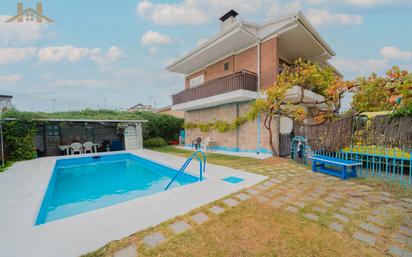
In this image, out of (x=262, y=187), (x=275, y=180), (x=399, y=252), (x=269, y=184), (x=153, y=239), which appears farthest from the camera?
(x=275, y=180)

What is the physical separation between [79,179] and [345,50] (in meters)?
19.9

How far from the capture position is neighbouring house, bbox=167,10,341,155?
387 inches

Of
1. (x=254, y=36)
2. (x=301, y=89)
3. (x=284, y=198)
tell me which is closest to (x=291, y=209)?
(x=284, y=198)

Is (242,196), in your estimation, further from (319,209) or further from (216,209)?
(319,209)

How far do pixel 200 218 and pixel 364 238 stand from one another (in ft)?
8.89

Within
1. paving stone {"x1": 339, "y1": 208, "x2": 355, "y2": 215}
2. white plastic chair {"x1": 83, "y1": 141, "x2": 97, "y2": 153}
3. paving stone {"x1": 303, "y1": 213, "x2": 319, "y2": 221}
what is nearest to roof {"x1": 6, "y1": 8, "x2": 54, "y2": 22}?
white plastic chair {"x1": 83, "y1": 141, "x2": 97, "y2": 153}

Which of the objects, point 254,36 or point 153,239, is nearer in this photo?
point 153,239

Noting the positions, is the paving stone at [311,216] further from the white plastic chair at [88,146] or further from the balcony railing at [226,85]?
the white plastic chair at [88,146]

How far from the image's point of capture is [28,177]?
652 cm

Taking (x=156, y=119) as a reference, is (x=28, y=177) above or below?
below

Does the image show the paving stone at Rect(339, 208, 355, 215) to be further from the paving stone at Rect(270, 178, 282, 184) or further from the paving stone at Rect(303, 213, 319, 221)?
the paving stone at Rect(270, 178, 282, 184)

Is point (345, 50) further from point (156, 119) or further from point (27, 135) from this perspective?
point (27, 135)

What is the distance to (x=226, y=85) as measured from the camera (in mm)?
11148

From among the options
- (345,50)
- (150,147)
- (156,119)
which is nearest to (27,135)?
(150,147)
